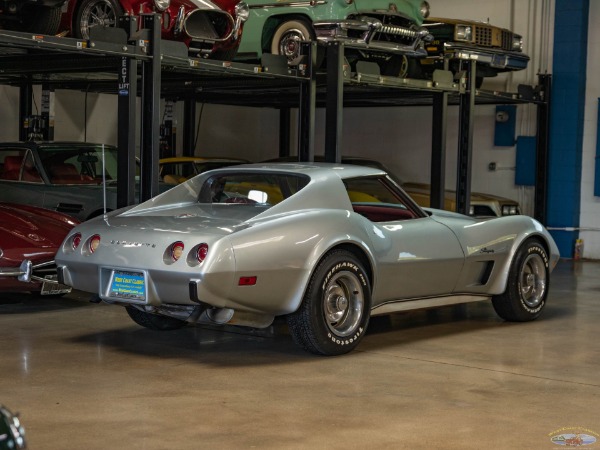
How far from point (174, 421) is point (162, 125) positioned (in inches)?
458

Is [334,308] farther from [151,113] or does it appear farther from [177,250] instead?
[151,113]

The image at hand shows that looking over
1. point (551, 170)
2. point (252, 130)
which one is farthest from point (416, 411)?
point (252, 130)

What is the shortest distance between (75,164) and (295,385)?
6383mm

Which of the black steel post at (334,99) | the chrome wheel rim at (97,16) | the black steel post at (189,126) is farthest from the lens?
the black steel post at (189,126)

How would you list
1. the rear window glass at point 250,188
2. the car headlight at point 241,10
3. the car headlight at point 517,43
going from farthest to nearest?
the car headlight at point 517,43, the car headlight at point 241,10, the rear window glass at point 250,188

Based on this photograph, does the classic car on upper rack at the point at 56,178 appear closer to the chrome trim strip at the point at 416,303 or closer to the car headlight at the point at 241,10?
the car headlight at the point at 241,10

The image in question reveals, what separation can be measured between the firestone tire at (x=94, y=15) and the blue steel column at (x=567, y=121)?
7969 mm

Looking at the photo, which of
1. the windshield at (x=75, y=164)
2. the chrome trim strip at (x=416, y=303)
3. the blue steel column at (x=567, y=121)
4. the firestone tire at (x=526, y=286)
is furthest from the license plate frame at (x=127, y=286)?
the blue steel column at (x=567, y=121)

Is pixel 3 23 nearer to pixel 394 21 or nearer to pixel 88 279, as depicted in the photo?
pixel 88 279

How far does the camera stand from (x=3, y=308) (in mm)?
8875

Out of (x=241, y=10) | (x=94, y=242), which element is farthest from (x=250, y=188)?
(x=241, y=10)

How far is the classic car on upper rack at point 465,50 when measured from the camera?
1351 centimetres

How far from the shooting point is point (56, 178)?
1145 centimetres

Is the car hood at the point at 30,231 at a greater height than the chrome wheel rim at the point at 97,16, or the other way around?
the chrome wheel rim at the point at 97,16
